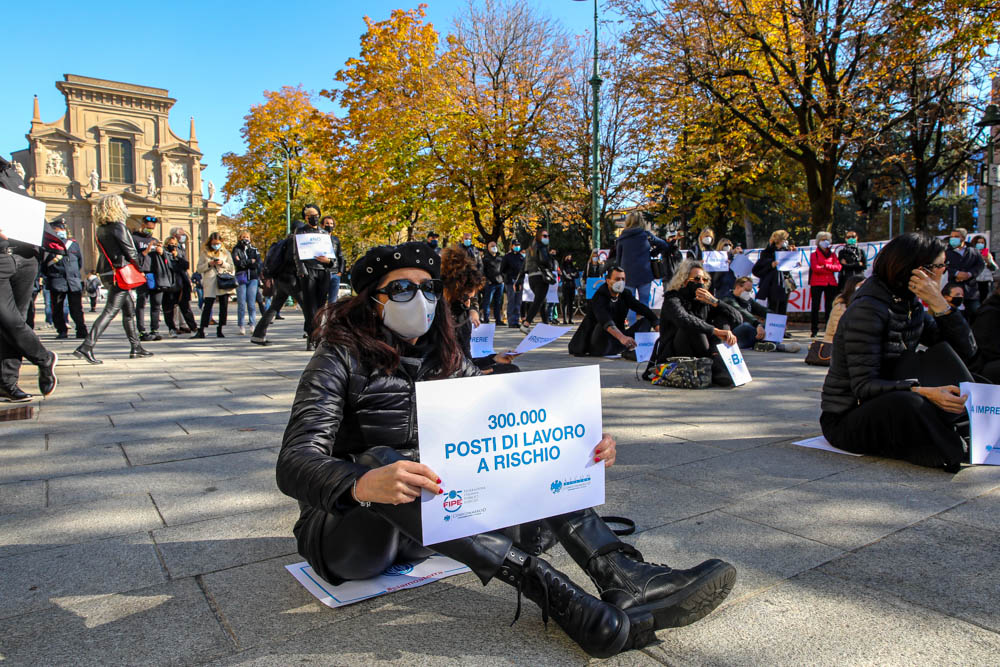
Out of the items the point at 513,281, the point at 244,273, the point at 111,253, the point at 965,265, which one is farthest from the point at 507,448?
the point at 513,281

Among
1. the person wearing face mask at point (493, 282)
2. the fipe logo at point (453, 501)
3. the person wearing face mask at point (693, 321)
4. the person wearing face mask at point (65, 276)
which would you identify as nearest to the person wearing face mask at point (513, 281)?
the person wearing face mask at point (493, 282)

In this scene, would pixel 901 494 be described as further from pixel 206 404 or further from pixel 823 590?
Answer: pixel 206 404

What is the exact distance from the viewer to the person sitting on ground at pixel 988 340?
17.4ft

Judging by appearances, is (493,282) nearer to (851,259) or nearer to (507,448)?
(851,259)

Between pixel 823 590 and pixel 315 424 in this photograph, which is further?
pixel 823 590

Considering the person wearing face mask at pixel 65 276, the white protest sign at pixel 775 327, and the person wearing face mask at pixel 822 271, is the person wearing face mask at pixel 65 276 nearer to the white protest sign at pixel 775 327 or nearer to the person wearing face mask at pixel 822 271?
the white protest sign at pixel 775 327

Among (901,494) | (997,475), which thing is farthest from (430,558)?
(997,475)

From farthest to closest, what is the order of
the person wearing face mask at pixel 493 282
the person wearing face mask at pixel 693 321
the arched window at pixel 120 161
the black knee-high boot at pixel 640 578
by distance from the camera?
the arched window at pixel 120 161, the person wearing face mask at pixel 493 282, the person wearing face mask at pixel 693 321, the black knee-high boot at pixel 640 578

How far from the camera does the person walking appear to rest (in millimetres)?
13188

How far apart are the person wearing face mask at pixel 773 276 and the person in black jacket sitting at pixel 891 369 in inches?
347

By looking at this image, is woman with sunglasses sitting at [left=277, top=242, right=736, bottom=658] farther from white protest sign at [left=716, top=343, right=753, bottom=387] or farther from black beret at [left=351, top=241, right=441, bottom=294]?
white protest sign at [left=716, top=343, right=753, bottom=387]

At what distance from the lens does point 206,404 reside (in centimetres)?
636

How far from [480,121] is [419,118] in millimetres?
1877

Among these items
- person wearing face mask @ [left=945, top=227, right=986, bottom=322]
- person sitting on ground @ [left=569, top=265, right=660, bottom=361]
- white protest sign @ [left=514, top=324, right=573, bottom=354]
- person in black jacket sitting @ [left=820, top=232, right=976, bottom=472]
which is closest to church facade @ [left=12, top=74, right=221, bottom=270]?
person sitting on ground @ [left=569, top=265, right=660, bottom=361]
